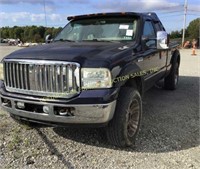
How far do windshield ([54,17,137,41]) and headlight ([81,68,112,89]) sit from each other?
1354mm

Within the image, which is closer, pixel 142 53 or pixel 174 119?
pixel 142 53

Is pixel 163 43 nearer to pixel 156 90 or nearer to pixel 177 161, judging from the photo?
pixel 177 161

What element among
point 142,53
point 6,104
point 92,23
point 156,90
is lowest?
point 156,90

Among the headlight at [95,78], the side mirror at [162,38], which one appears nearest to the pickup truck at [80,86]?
the headlight at [95,78]

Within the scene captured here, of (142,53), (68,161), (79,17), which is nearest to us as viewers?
(68,161)

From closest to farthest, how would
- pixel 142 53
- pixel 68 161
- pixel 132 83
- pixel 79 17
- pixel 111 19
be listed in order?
pixel 68 161 < pixel 132 83 < pixel 142 53 < pixel 111 19 < pixel 79 17

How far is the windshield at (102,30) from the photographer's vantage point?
468 cm

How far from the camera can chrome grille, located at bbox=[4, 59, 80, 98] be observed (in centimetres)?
340

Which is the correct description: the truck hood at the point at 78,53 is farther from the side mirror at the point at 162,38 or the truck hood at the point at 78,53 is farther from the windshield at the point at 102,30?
the side mirror at the point at 162,38

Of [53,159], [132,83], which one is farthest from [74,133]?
[132,83]

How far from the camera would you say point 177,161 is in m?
3.57

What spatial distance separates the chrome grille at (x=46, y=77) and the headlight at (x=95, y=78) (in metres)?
0.08

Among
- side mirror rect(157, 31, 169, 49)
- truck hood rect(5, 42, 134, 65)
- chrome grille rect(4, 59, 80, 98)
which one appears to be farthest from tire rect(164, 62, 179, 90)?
chrome grille rect(4, 59, 80, 98)

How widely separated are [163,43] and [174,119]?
1.35 meters
